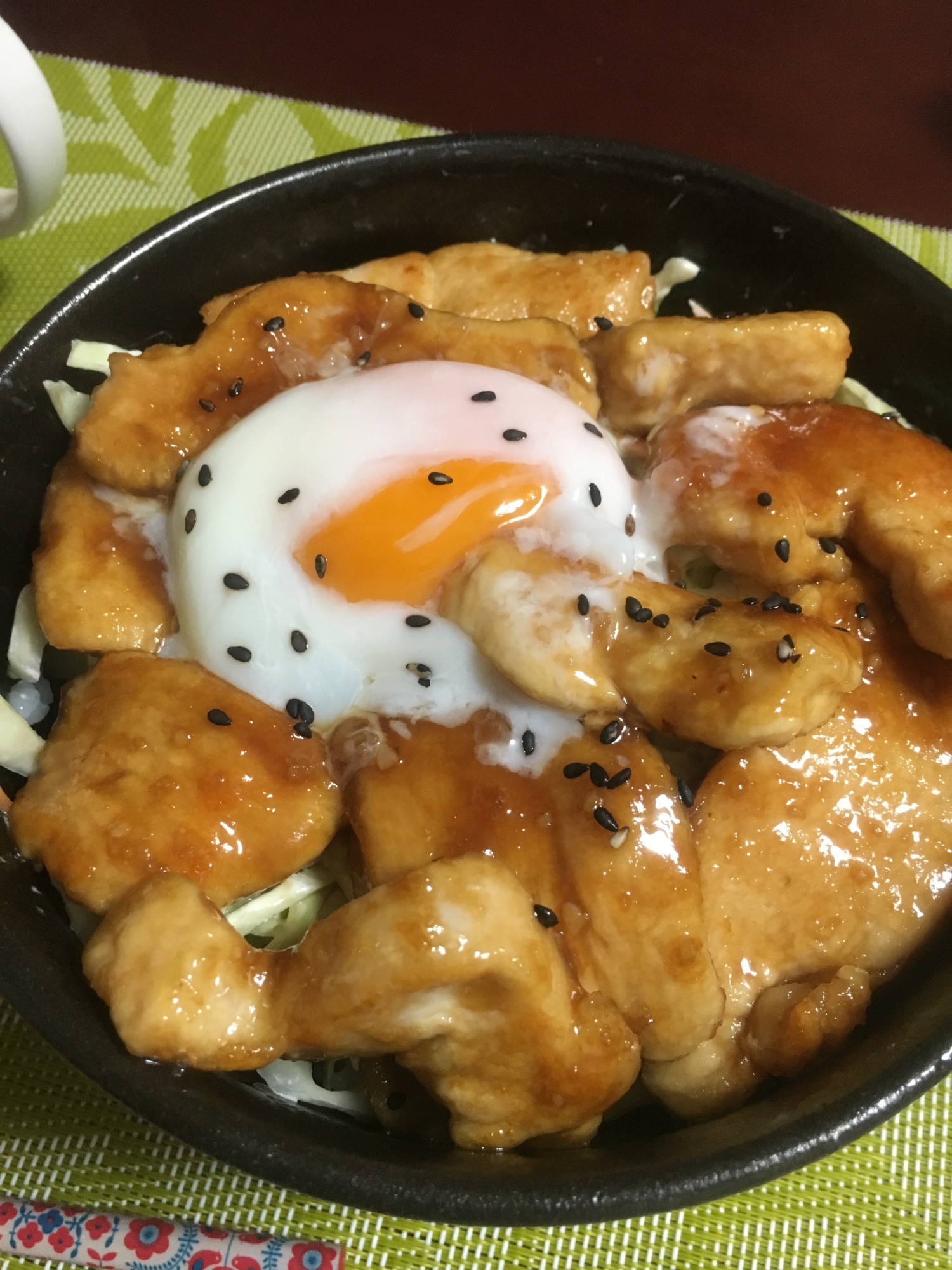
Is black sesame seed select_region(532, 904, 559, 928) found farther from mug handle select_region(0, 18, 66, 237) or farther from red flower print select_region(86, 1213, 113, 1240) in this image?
mug handle select_region(0, 18, 66, 237)

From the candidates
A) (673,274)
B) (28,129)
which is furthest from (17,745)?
(673,274)

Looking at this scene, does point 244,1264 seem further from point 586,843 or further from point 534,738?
point 534,738

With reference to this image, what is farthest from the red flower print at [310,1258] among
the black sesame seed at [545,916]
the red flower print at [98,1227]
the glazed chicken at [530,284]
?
the glazed chicken at [530,284]

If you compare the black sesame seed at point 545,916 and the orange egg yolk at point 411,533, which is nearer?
the black sesame seed at point 545,916

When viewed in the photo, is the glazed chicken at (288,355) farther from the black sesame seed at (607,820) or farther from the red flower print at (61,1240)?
the red flower print at (61,1240)

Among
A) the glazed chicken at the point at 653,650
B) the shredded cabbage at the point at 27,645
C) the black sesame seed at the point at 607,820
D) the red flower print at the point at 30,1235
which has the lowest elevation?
the red flower print at the point at 30,1235

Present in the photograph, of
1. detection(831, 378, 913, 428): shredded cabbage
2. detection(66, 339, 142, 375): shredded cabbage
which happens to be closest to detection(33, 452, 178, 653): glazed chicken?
detection(66, 339, 142, 375): shredded cabbage
